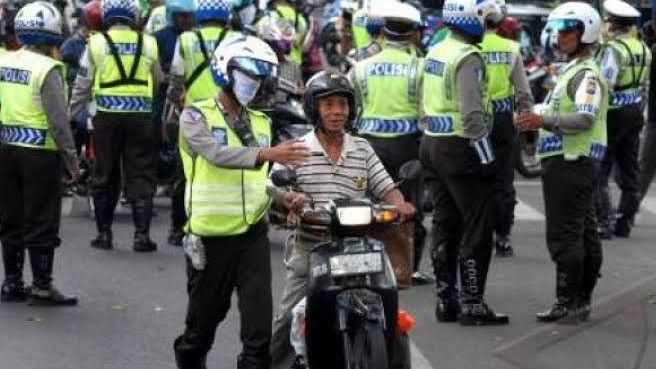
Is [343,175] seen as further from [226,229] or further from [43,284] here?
[43,284]

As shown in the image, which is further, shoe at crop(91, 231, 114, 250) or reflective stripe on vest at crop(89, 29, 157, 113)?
shoe at crop(91, 231, 114, 250)

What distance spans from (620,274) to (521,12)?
10.9 m

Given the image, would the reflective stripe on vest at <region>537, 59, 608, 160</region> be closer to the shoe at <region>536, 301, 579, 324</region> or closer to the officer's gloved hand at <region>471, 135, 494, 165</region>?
the officer's gloved hand at <region>471, 135, 494, 165</region>

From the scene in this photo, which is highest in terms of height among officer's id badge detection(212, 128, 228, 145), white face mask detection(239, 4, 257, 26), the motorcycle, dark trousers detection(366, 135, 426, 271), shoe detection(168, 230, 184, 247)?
officer's id badge detection(212, 128, 228, 145)

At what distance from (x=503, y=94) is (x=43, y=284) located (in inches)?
137

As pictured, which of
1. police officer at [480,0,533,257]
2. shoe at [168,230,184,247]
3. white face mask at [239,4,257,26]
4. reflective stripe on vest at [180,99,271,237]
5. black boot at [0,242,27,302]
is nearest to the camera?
reflective stripe on vest at [180,99,271,237]

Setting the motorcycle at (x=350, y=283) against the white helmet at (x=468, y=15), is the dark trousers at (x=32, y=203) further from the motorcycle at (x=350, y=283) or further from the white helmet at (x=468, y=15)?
the motorcycle at (x=350, y=283)

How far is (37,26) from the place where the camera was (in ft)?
36.5

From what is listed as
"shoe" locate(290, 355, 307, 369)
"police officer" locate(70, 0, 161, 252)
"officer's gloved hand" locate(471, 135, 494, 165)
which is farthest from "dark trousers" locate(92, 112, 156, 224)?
"shoe" locate(290, 355, 307, 369)

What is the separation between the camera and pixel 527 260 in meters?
13.6

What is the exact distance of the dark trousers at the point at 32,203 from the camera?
36.7 ft

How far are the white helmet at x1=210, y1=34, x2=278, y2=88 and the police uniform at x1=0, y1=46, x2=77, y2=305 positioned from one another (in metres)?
3.07

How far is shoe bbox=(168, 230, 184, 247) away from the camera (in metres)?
13.9

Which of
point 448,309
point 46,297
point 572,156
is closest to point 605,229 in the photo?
point 448,309
